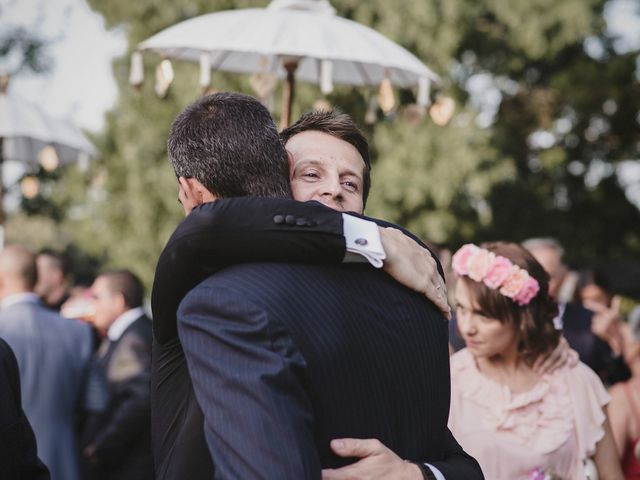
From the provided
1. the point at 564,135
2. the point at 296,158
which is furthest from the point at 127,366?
the point at 564,135

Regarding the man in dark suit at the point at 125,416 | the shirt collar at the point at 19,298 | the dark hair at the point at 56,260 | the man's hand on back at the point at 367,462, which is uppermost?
the man's hand on back at the point at 367,462

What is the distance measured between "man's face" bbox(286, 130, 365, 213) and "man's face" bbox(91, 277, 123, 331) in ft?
18.1

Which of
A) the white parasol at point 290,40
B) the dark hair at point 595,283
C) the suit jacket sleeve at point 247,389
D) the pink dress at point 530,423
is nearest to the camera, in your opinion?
the suit jacket sleeve at point 247,389

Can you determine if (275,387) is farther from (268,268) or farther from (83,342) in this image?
(83,342)

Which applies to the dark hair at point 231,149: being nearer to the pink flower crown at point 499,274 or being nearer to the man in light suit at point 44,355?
the pink flower crown at point 499,274

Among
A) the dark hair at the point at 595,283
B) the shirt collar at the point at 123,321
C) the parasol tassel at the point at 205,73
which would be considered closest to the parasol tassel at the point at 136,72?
the parasol tassel at the point at 205,73

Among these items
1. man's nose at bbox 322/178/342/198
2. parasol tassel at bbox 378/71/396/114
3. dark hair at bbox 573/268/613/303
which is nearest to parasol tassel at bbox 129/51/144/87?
parasol tassel at bbox 378/71/396/114

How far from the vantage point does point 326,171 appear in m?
2.44

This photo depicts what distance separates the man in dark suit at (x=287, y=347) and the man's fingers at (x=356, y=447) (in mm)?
20

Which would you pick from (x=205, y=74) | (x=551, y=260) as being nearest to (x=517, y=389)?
(x=205, y=74)

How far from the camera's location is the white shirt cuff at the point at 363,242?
6.53ft

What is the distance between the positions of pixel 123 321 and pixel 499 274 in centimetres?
421

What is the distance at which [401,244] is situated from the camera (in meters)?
2.16

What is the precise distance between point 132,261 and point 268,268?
18.0 m
